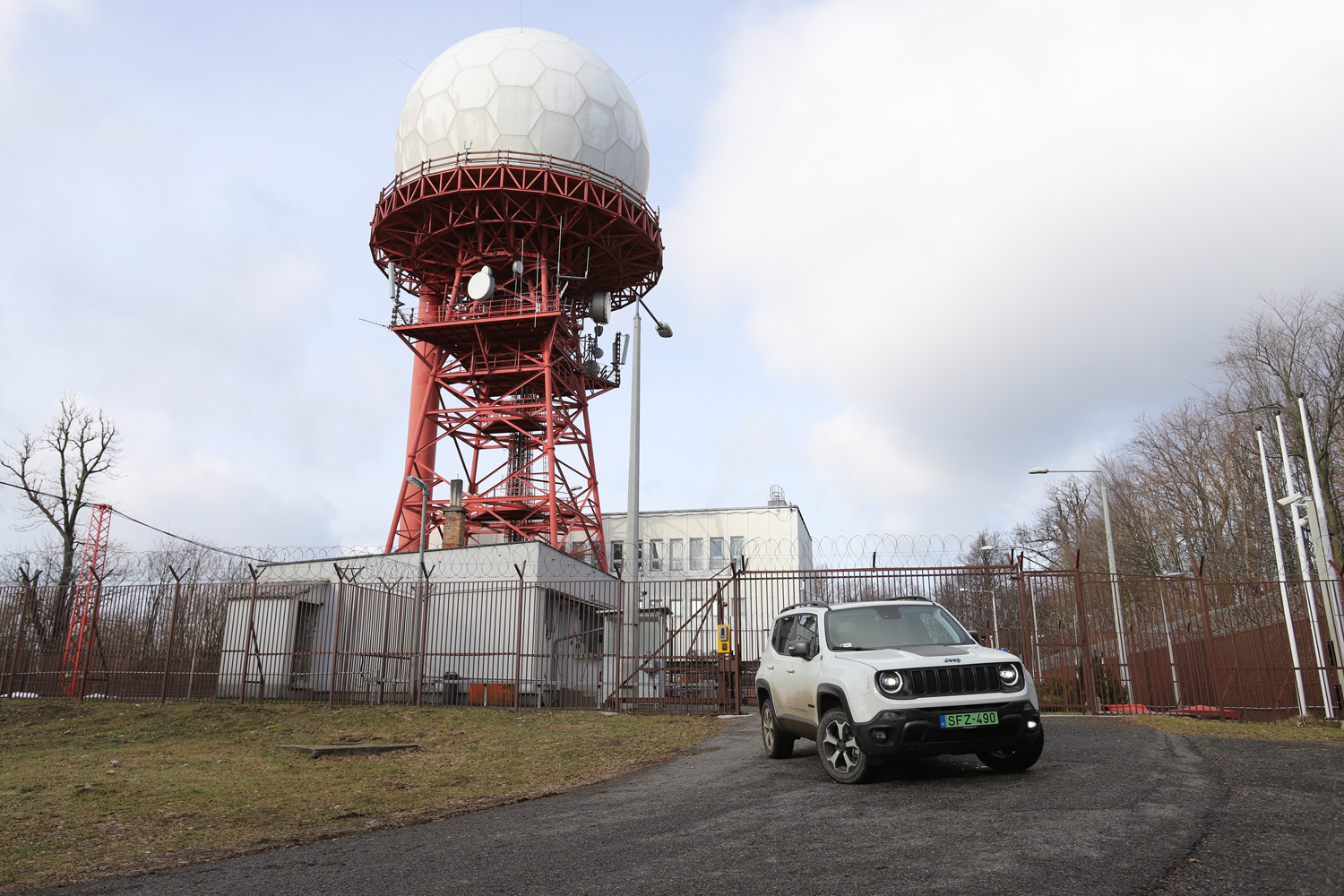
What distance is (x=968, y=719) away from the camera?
7.68 meters

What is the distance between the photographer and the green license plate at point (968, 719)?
7.64 metres

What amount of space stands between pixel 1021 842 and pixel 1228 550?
3089cm

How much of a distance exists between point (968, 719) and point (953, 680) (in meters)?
0.38

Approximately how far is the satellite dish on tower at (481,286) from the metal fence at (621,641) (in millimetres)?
13390

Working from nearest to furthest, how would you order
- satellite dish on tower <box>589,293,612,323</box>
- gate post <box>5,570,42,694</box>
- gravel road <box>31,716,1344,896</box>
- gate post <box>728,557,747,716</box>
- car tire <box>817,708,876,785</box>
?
gravel road <box>31,716,1344,896</box>
car tire <box>817,708,876,785</box>
gate post <box>728,557,747,716</box>
gate post <box>5,570,42,694</box>
satellite dish on tower <box>589,293,612,323</box>

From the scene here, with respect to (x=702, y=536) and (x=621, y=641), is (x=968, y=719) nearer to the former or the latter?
(x=621, y=641)

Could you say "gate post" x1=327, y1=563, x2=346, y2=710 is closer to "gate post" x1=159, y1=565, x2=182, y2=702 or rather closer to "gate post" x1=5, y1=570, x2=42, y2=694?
"gate post" x1=159, y1=565, x2=182, y2=702

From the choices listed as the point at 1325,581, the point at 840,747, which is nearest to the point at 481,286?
the point at 1325,581

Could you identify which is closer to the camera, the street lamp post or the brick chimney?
the street lamp post

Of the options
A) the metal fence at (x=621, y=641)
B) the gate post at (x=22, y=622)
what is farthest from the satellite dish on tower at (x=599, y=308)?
the gate post at (x=22, y=622)

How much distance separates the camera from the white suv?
766 cm

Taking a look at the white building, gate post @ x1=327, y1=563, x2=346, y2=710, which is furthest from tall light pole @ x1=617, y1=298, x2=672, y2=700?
the white building

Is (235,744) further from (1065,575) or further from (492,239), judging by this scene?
(492,239)

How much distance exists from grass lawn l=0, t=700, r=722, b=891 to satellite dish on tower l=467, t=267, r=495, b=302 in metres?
18.2
